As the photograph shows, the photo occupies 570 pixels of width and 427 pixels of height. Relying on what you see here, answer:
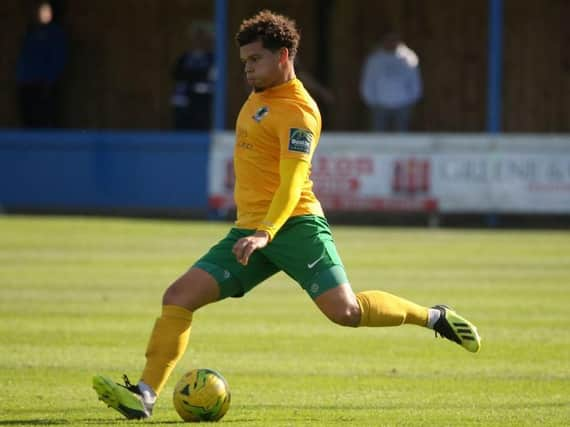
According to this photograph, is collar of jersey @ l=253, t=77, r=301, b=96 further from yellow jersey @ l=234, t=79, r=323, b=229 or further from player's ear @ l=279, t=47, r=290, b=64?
player's ear @ l=279, t=47, r=290, b=64

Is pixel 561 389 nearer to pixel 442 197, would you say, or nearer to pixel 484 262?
pixel 484 262

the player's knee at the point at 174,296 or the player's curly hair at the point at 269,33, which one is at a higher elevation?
the player's curly hair at the point at 269,33

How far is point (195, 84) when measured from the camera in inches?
980

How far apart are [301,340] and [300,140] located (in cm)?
355

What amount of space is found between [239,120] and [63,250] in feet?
32.7

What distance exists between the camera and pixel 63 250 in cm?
1738

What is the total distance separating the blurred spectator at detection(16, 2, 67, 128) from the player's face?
18.0m

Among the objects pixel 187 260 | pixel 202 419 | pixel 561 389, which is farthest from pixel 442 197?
pixel 202 419

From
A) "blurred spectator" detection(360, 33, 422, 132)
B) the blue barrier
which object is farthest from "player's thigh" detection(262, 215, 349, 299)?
"blurred spectator" detection(360, 33, 422, 132)

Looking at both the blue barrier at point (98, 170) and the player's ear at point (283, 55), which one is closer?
the player's ear at point (283, 55)

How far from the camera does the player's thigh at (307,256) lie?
7.54 metres

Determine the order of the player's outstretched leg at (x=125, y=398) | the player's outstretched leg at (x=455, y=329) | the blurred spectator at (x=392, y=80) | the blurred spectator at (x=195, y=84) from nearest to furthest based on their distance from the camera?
the player's outstretched leg at (x=125, y=398) < the player's outstretched leg at (x=455, y=329) < the blurred spectator at (x=392, y=80) < the blurred spectator at (x=195, y=84)

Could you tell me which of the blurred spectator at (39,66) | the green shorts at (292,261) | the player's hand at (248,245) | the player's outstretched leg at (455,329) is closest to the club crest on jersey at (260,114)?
the green shorts at (292,261)

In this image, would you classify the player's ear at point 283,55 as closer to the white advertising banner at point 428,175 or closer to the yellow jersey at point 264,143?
the yellow jersey at point 264,143
